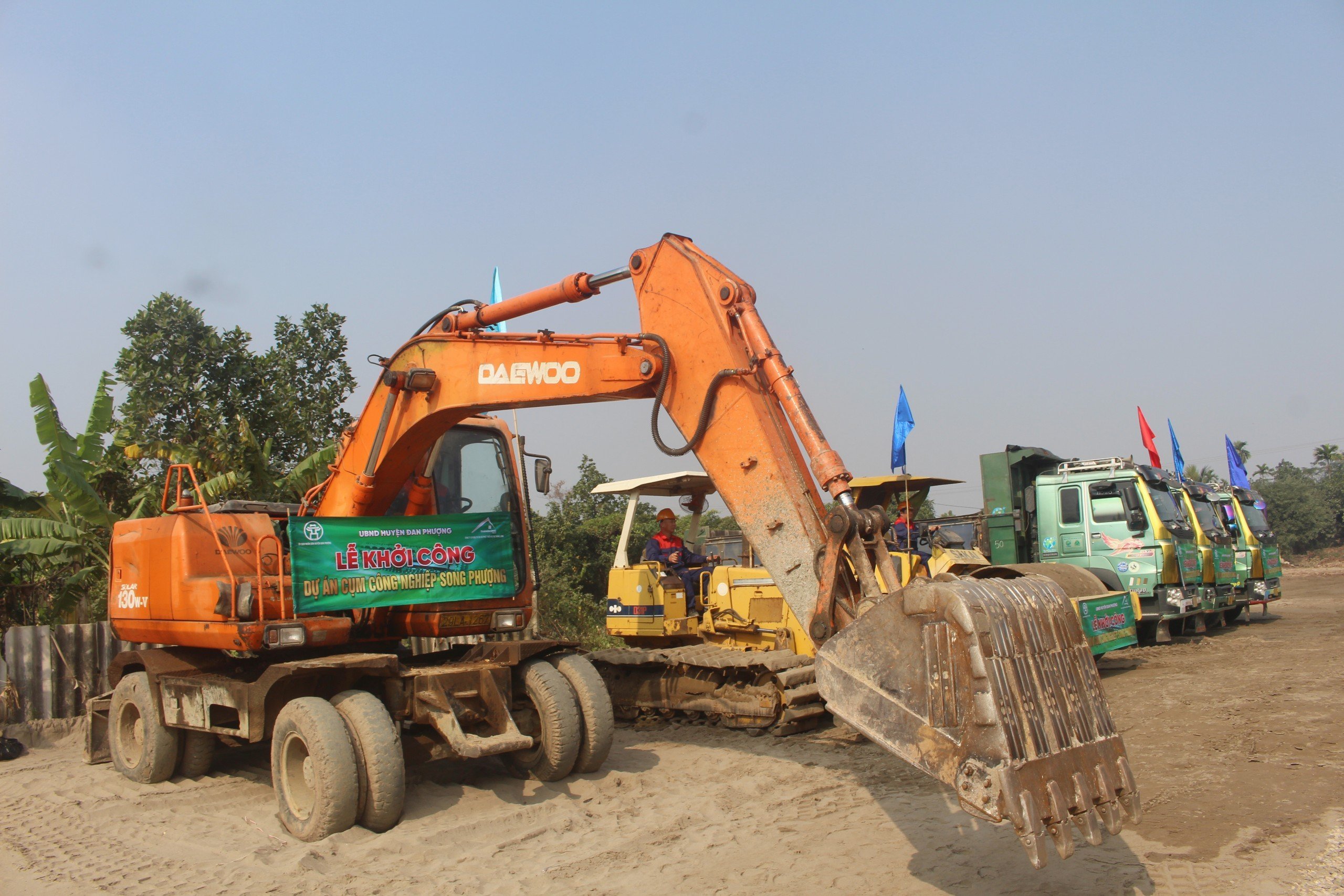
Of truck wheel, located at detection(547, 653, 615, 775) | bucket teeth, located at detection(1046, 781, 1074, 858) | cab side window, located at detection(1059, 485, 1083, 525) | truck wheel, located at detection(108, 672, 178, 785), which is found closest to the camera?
bucket teeth, located at detection(1046, 781, 1074, 858)

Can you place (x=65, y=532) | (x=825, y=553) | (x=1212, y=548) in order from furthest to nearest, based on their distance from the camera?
(x=1212, y=548)
(x=65, y=532)
(x=825, y=553)

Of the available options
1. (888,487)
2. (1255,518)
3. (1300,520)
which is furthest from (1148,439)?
(1300,520)

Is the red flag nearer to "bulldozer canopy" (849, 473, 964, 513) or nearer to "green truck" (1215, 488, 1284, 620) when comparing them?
"green truck" (1215, 488, 1284, 620)

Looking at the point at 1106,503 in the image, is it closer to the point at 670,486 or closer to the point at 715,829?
the point at 670,486

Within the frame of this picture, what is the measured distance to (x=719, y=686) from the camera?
8586 millimetres

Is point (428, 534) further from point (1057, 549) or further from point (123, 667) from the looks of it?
point (1057, 549)

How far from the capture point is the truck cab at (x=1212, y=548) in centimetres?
1358

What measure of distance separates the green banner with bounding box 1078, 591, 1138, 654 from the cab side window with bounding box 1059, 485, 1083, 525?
8.46 ft

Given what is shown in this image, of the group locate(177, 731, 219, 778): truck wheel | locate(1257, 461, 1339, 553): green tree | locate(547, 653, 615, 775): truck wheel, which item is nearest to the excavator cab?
locate(547, 653, 615, 775): truck wheel

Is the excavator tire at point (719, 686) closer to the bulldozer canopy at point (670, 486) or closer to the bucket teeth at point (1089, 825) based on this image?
the bulldozer canopy at point (670, 486)

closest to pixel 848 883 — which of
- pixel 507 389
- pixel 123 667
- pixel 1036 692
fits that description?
pixel 1036 692

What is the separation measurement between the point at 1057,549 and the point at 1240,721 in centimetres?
513

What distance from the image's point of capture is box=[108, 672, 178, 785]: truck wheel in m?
7.25

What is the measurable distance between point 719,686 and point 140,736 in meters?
4.71
